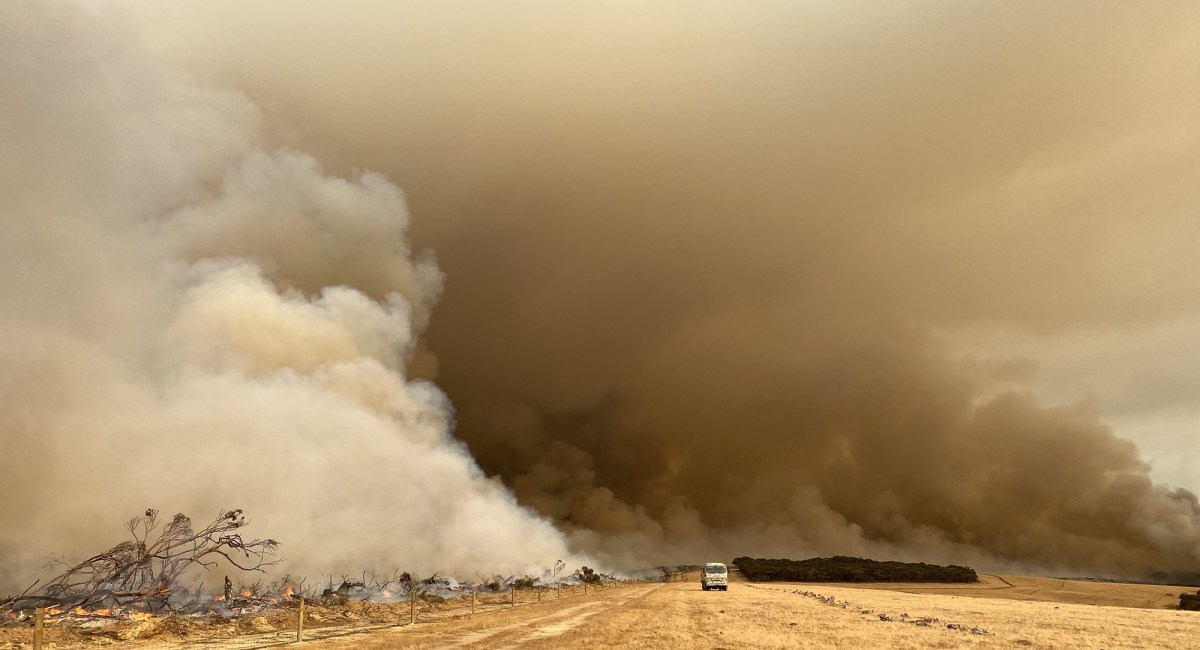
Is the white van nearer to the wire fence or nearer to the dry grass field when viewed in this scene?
the dry grass field

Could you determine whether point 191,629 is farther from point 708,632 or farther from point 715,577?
point 715,577

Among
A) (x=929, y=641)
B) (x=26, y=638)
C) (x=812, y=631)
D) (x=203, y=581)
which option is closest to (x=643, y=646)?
(x=812, y=631)

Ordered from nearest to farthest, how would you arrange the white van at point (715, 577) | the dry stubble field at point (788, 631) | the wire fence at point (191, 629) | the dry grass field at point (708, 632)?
the dry stubble field at point (788, 631)
the dry grass field at point (708, 632)
the wire fence at point (191, 629)
the white van at point (715, 577)

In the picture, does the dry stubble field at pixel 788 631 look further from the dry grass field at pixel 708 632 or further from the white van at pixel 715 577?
the white van at pixel 715 577

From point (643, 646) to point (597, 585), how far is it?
156733 millimetres

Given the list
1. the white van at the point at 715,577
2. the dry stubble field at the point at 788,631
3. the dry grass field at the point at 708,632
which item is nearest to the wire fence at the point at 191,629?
the dry grass field at the point at 708,632

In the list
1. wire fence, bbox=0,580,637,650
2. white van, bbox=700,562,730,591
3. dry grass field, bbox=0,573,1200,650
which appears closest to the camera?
dry grass field, bbox=0,573,1200,650

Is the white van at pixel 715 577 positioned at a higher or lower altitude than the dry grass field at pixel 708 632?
lower

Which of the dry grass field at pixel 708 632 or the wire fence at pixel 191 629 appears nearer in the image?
the dry grass field at pixel 708 632

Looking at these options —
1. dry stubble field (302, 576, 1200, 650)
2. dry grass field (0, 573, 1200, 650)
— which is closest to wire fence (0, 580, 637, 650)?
dry grass field (0, 573, 1200, 650)

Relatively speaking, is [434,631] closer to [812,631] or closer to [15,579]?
[812,631]

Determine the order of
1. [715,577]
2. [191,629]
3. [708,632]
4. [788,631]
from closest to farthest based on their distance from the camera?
[708,632]
[788,631]
[191,629]
[715,577]

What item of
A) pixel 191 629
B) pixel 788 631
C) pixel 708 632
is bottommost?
pixel 191 629

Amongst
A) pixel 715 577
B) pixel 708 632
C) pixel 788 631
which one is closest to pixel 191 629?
pixel 708 632
